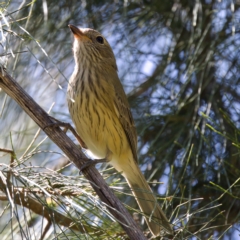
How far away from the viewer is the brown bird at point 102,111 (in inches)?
144

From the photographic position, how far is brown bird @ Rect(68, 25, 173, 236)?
3.65 meters

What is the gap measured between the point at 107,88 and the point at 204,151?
Answer: 0.81 metres

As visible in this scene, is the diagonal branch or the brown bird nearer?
the diagonal branch

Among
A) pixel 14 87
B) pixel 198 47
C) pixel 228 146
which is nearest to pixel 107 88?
pixel 198 47

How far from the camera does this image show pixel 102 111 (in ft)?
12.2

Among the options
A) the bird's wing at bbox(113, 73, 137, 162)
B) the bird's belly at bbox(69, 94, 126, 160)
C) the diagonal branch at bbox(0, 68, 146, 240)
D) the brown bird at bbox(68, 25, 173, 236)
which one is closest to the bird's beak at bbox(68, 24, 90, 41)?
the brown bird at bbox(68, 25, 173, 236)

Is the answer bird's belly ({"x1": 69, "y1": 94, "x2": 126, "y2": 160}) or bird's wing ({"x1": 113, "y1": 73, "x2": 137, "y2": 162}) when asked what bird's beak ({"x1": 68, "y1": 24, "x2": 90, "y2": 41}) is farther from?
bird's belly ({"x1": 69, "y1": 94, "x2": 126, "y2": 160})

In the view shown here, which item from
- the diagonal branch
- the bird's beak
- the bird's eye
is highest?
the bird's beak

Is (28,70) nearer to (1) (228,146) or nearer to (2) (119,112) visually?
(2) (119,112)

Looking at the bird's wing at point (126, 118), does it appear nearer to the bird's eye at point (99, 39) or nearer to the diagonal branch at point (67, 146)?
the bird's eye at point (99, 39)

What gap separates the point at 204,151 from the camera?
3.97 metres

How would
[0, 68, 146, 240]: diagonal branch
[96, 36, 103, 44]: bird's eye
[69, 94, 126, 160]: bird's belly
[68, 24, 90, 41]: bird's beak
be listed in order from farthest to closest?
1. [96, 36, 103, 44]: bird's eye
2. [68, 24, 90, 41]: bird's beak
3. [69, 94, 126, 160]: bird's belly
4. [0, 68, 146, 240]: diagonal branch

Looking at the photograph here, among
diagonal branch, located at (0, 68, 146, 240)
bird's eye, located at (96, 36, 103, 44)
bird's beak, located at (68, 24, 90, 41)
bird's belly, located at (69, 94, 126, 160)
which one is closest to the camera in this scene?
diagonal branch, located at (0, 68, 146, 240)

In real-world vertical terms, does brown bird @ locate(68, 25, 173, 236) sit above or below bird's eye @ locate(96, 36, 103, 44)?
below
